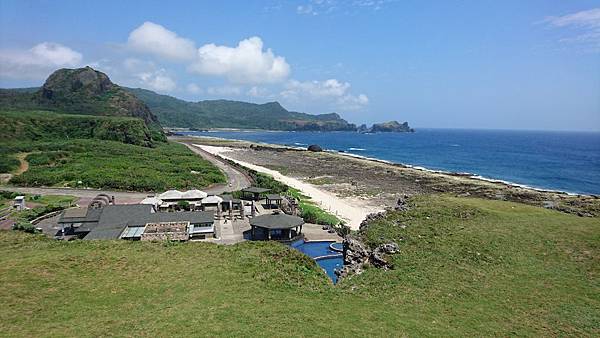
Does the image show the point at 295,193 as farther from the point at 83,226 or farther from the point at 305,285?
the point at 305,285

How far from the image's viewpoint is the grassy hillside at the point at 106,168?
Result: 5322 cm

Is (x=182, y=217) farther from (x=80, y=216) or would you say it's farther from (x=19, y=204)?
(x=19, y=204)

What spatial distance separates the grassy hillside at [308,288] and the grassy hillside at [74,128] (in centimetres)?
7956

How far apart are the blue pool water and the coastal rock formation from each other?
2387 mm

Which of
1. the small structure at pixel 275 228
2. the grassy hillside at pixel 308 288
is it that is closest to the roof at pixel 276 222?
the small structure at pixel 275 228

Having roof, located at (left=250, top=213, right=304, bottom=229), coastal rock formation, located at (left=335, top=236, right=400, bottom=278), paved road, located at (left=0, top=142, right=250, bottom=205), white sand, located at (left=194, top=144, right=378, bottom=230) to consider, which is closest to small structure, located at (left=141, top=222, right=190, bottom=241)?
roof, located at (left=250, top=213, right=304, bottom=229)

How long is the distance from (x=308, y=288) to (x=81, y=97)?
168 metres

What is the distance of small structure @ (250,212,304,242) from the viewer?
3178 centimetres

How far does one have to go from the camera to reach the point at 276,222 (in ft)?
106

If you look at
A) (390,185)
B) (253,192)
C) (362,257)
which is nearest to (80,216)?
(253,192)

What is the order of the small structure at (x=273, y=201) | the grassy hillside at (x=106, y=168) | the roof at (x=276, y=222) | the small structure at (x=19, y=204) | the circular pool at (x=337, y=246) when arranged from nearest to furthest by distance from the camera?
the circular pool at (x=337, y=246), the roof at (x=276, y=222), the small structure at (x=19, y=204), the small structure at (x=273, y=201), the grassy hillside at (x=106, y=168)

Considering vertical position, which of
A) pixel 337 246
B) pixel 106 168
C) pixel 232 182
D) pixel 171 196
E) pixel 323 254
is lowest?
pixel 323 254

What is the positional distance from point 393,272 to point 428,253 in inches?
128

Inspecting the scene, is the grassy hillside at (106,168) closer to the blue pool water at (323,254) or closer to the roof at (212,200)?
the roof at (212,200)
